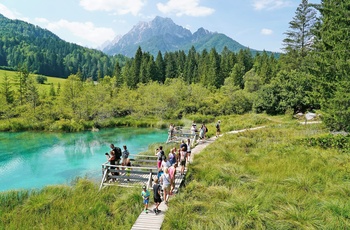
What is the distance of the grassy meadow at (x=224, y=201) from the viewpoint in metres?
8.21

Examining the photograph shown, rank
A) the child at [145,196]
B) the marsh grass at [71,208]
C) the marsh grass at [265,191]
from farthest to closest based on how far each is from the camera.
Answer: the child at [145,196] → the marsh grass at [71,208] → the marsh grass at [265,191]

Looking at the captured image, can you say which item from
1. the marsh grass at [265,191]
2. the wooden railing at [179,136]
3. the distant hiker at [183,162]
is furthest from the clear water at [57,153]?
the marsh grass at [265,191]

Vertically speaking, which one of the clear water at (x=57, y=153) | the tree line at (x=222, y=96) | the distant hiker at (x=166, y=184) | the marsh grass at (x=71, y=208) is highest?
the tree line at (x=222, y=96)

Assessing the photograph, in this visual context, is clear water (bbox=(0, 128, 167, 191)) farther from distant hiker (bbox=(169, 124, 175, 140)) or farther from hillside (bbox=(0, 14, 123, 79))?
hillside (bbox=(0, 14, 123, 79))

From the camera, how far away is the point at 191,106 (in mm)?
Result: 44438

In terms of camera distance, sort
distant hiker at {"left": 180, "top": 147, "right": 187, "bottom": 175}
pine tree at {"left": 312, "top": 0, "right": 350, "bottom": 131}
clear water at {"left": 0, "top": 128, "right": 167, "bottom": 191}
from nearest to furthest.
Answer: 1. distant hiker at {"left": 180, "top": 147, "right": 187, "bottom": 175}
2. clear water at {"left": 0, "top": 128, "right": 167, "bottom": 191}
3. pine tree at {"left": 312, "top": 0, "right": 350, "bottom": 131}

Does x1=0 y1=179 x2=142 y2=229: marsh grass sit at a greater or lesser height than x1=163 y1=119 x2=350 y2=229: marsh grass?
lesser

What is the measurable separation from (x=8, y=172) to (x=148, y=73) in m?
46.1

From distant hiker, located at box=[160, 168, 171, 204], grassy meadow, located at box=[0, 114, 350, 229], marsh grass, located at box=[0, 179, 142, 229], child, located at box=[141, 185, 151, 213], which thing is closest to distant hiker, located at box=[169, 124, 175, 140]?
grassy meadow, located at box=[0, 114, 350, 229]

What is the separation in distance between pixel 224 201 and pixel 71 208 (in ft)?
18.5

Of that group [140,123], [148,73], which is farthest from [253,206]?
[148,73]

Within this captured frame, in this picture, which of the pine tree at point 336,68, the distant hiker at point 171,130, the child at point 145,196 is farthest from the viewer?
the distant hiker at point 171,130

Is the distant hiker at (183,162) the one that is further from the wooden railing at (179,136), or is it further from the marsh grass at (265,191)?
the wooden railing at (179,136)

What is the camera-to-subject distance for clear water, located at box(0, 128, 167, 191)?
16.4m
